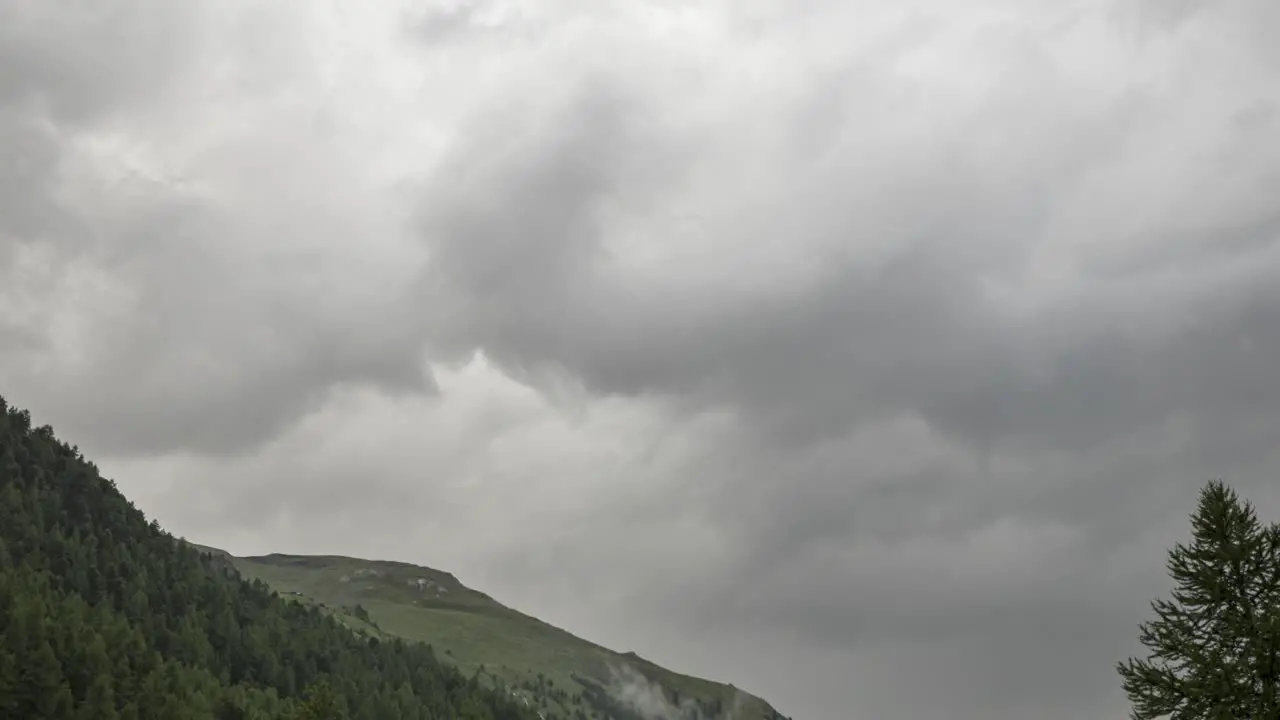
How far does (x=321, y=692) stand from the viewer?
112m

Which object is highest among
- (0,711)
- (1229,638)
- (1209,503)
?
(1209,503)

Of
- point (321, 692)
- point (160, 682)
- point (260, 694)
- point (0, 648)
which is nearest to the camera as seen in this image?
point (321, 692)

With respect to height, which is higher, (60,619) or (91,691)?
(60,619)

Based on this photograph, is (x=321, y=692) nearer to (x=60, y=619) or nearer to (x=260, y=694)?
(x=60, y=619)

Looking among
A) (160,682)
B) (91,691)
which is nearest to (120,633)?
(160,682)

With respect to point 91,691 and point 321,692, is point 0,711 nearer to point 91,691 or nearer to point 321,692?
point 91,691

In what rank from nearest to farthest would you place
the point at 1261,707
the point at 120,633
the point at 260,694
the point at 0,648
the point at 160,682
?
1. the point at 1261,707
2. the point at 0,648
3. the point at 160,682
4. the point at 120,633
5. the point at 260,694

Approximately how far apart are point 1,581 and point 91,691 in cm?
3627

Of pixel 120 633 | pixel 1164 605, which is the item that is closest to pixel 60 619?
pixel 120 633

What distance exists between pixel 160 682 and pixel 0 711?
93.3ft

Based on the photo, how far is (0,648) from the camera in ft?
402

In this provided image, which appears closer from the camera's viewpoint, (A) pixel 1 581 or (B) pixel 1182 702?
(B) pixel 1182 702

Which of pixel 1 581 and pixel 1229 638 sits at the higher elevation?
pixel 1 581

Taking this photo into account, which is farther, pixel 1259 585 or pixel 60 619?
pixel 60 619
